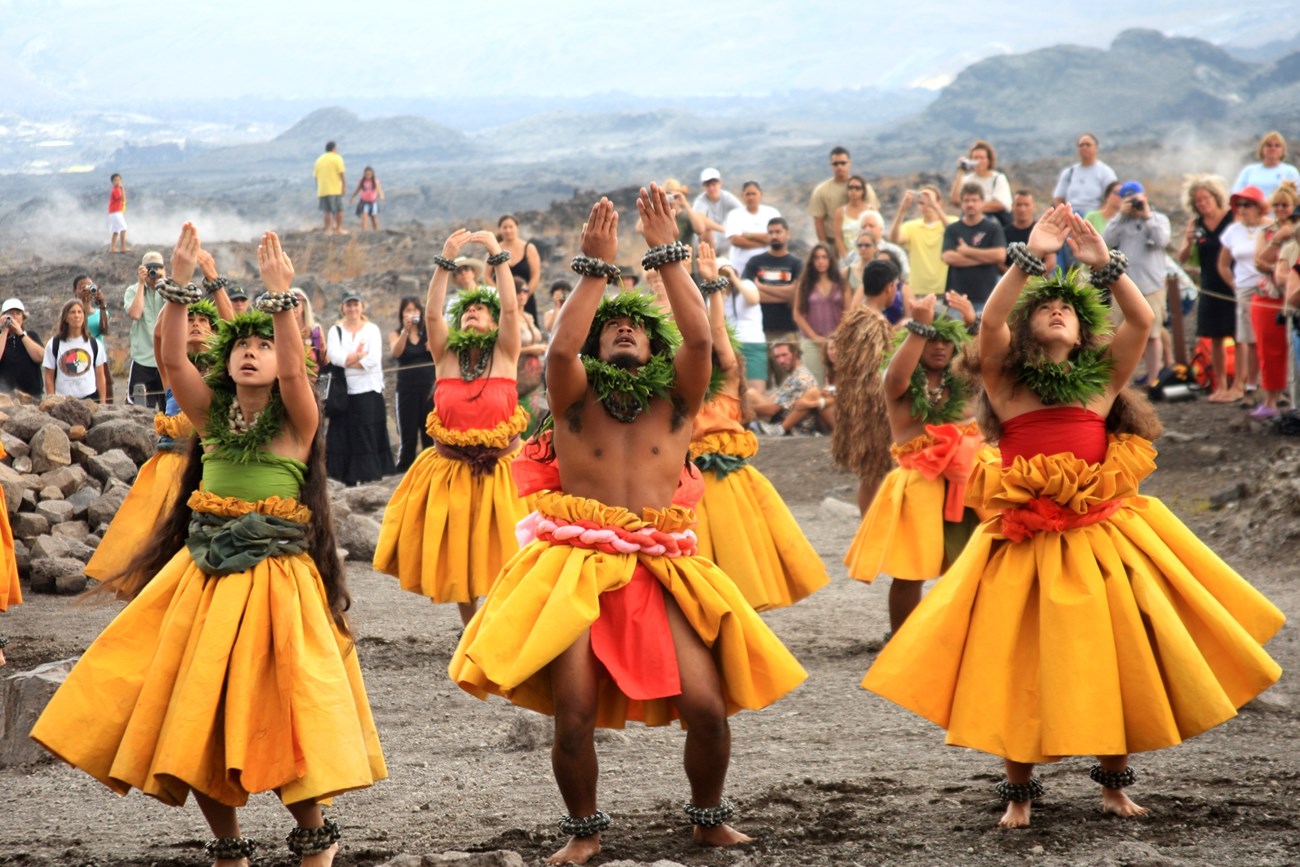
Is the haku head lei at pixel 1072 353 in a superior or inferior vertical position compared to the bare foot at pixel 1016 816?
superior

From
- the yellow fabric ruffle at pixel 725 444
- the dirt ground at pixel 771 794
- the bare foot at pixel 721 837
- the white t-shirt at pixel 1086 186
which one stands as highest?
the white t-shirt at pixel 1086 186

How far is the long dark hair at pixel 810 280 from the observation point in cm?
1407

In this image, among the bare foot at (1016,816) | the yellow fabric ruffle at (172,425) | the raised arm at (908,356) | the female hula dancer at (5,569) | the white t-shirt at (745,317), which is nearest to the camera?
the bare foot at (1016,816)

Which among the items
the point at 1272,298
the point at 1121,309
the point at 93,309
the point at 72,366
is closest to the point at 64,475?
the point at 72,366

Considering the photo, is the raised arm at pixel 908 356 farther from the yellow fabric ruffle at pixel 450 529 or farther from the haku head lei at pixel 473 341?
the haku head lei at pixel 473 341

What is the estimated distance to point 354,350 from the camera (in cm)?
1402

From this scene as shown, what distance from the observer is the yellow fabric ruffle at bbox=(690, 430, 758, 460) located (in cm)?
775

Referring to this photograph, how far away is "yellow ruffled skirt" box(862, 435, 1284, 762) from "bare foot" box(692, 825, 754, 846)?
68 cm

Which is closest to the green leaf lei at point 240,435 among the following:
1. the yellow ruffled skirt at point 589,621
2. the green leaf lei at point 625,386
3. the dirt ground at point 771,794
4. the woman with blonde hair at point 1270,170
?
the yellow ruffled skirt at point 589,621

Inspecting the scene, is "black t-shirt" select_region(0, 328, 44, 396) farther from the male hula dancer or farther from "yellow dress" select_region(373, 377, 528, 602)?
the male hula dancer

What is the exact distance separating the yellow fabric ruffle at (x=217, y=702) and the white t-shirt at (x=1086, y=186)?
38.1 feet

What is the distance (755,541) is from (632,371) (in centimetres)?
274

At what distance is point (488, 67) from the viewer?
160 metres

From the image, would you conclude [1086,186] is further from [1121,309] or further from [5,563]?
[5,563]
